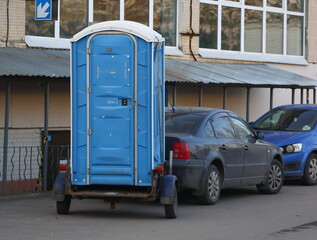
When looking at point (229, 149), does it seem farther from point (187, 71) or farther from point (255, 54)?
point (255, 54)

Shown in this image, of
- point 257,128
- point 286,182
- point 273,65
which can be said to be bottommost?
point 286,182

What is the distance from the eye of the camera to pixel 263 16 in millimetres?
24797

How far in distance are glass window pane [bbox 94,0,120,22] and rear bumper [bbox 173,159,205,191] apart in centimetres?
775

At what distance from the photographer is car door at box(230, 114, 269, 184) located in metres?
14.0

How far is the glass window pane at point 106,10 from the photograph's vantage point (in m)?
19.4

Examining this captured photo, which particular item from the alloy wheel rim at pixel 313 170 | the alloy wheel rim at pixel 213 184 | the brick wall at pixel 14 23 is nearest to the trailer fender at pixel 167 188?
the alloy wheel rim at pixel 213 184

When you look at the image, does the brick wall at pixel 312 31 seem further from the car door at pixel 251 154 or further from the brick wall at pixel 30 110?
the car door at pixel 251 154

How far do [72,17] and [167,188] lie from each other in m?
8.45

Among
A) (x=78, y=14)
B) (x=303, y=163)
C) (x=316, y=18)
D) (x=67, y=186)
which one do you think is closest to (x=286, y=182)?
(x=303, y=163)

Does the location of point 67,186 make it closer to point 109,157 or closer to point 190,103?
point 109,157

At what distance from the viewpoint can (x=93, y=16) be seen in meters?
19.2

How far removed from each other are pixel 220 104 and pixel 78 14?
18.4 ft

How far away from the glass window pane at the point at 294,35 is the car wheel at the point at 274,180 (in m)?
11.3

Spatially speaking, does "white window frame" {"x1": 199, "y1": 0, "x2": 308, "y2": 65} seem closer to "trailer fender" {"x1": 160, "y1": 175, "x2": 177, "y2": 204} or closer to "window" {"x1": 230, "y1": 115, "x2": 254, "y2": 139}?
"window" {"x1": 230, "y1": 115, "x2": 254, "y2": 139}
